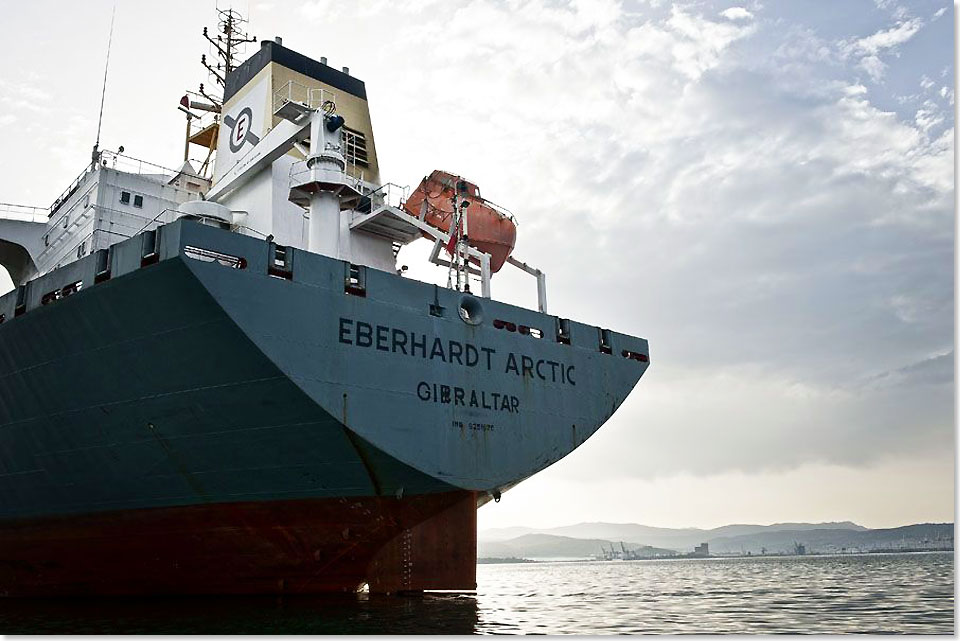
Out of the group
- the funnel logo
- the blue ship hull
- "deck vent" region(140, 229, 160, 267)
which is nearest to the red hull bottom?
the blue ship hull

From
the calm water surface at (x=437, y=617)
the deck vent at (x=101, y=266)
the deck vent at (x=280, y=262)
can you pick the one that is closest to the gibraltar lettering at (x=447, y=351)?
the deck vent at (x=280, y=262)

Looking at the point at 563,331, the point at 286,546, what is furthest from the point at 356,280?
the point at 563,331

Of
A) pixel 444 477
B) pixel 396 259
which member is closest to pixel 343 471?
pixel 444 477

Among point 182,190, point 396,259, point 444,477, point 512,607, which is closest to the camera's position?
point 444,477

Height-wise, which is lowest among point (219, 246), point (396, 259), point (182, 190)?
point (219, 246)

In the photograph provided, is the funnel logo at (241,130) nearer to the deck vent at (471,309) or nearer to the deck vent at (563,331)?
the deck vent at (471,309)

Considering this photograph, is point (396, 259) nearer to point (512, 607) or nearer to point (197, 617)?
point (512, 607)

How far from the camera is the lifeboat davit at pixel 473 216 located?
46.2ft

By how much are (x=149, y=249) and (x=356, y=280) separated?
8.52 ft

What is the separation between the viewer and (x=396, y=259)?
14.5m

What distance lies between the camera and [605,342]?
1388 centimetres

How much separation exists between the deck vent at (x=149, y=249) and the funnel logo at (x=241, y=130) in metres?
5.10

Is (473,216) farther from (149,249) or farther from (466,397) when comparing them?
(149,249)

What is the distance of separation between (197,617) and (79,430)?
379 cm
